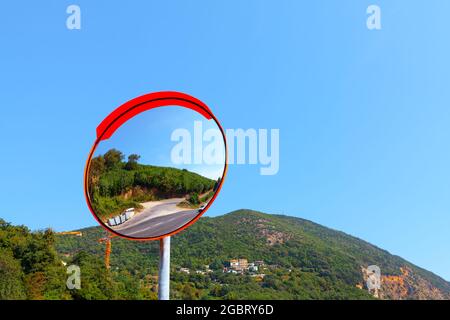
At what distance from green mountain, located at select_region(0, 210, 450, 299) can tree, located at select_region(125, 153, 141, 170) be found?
14.4 meters

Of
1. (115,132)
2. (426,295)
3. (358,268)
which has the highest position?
(115,132)

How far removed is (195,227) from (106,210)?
3615 cm

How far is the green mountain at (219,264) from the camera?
2134 cm

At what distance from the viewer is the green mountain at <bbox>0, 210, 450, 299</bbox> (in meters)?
21.3

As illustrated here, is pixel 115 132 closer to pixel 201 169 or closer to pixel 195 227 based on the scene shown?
pixel 201 169

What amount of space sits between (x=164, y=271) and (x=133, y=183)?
2.80 ft

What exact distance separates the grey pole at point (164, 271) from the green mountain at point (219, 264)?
1428cm

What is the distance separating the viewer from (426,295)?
53.5 meters

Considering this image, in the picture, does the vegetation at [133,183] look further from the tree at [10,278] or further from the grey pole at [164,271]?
the tree at [10,278]

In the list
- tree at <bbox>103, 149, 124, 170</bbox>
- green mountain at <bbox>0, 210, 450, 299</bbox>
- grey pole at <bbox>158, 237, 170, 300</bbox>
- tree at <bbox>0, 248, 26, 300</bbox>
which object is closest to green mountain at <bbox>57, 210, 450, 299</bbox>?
green mountain at <bbox>0, 210, 450, 299</bbox>

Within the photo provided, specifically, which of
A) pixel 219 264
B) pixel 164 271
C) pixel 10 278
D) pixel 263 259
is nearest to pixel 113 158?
pixel 164 271
